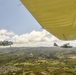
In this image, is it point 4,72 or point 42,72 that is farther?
point 4,72

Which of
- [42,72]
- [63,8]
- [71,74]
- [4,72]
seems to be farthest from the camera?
[4,72]

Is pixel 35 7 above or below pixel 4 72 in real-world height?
above

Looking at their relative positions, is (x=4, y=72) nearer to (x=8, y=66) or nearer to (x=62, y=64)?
(x=8, y=66)

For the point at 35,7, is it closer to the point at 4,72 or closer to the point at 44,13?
the point at 44,13

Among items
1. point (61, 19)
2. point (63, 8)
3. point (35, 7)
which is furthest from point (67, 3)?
point (61, 19)

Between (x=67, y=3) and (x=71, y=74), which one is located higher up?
(x=67, y=3)

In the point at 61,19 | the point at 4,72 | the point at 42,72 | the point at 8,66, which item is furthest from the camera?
the point at 8,66

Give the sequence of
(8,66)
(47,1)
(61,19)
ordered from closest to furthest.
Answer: (47,1), (61,19), (8,66)

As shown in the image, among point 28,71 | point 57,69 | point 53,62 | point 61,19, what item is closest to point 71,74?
point 57,69

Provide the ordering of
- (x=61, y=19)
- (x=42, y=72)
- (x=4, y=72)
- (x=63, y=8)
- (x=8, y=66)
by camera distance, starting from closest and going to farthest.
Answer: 1. (x=63, y=8)
2. (x=61, y=19)
3. (x=42, y=72)
4. (x=4, y=72)
5. (x=8, y=66)
